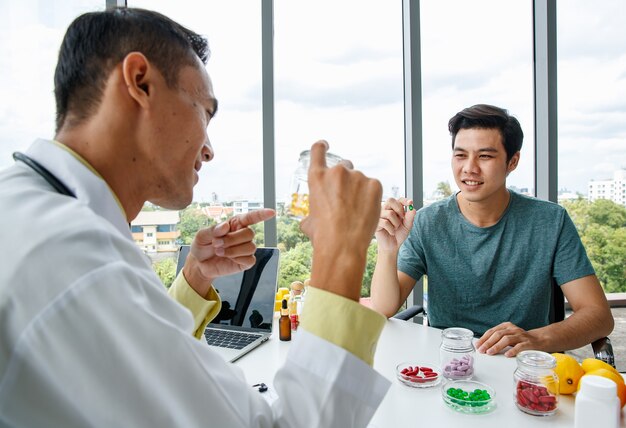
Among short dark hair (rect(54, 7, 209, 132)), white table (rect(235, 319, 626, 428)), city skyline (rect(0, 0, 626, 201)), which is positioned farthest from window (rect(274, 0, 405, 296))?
short dark hair (rect(54, 7, 209, 132))

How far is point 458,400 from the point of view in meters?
0.97

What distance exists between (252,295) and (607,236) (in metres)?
2.95

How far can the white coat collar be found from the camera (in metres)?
0.63

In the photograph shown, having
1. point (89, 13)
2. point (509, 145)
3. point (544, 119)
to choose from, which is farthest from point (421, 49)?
point (89, 13)

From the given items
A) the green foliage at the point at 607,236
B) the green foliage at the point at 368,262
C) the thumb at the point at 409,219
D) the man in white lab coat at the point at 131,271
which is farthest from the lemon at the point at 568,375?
the green foliage at the point at 607,236

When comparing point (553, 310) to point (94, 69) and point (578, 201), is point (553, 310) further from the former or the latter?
point (94, 69)

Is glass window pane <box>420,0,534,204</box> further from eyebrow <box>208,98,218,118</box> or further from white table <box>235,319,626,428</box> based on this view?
eyebrow <box>208,98,218,118</box>

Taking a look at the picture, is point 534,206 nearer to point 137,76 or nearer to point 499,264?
point 499,264

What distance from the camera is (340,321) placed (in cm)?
63

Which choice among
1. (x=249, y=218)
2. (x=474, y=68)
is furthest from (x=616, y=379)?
(x=474, y=68)

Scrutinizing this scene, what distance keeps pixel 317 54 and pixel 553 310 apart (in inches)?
81.4

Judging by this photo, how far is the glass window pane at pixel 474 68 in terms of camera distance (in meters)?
2.76

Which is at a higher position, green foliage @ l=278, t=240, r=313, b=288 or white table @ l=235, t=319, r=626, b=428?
green foliage @ l=278, t=240, r=313, b=288

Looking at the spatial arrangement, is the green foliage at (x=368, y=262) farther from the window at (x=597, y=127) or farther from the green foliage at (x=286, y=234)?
the window at (x=597, y=127)
